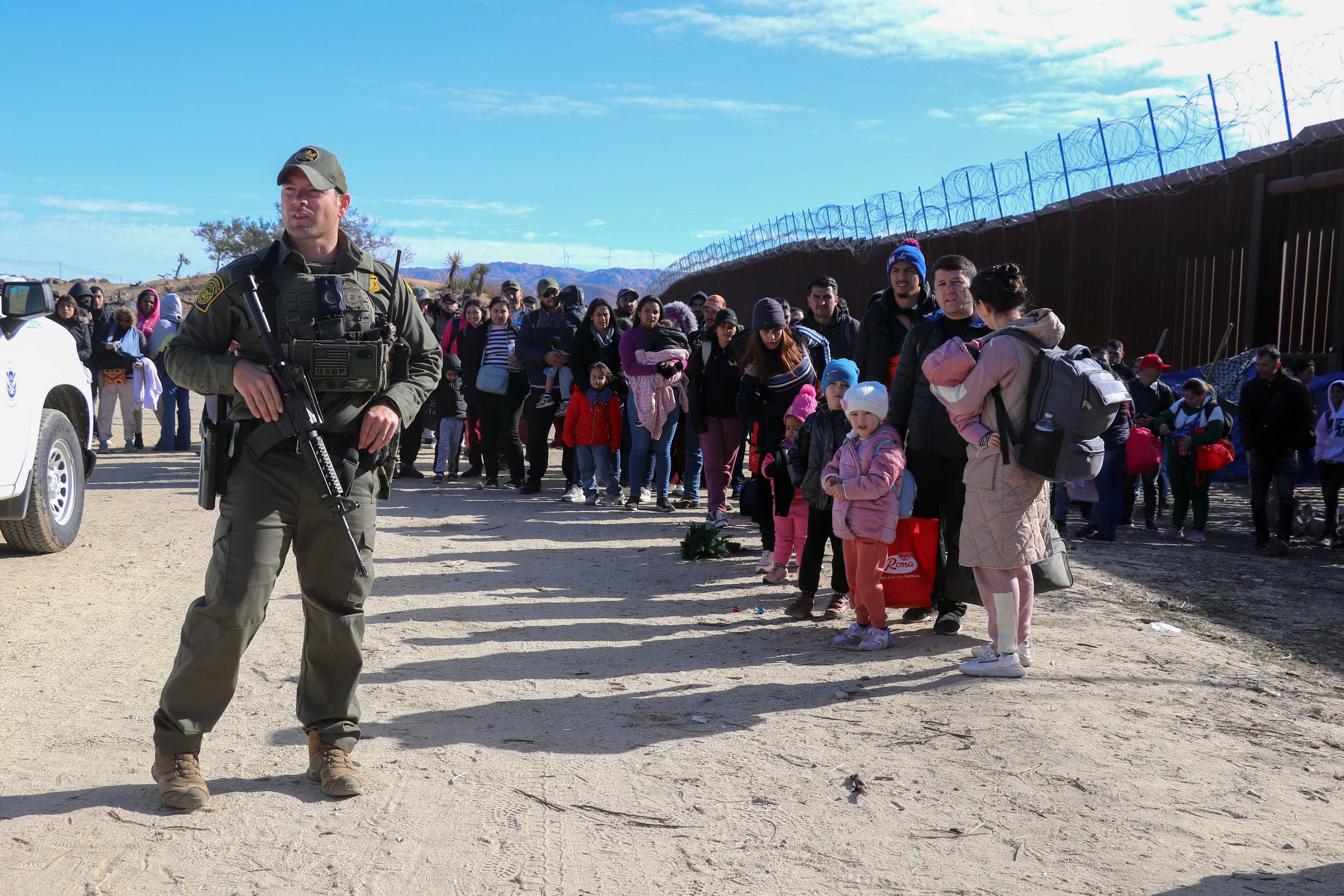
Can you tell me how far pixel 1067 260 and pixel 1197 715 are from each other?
13297mm

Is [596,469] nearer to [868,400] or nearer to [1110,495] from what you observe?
[1110,495]

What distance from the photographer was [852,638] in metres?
5.30

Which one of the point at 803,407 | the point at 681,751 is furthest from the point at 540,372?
the point at 681,751

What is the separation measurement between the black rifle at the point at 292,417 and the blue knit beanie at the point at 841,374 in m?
3.10

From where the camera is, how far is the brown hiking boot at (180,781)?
3.19 meters

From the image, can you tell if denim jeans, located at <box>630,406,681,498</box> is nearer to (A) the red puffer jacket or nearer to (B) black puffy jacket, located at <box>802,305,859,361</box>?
(A) the red puffer jacket

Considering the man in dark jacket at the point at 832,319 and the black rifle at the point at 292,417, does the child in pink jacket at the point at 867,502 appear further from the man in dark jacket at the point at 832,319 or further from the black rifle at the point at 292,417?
the black rifle at the point at 292,417

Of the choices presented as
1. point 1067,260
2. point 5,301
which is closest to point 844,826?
point 5,301

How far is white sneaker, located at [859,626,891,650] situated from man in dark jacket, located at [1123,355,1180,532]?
5.37 m

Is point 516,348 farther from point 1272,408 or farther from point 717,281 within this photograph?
point 717,281

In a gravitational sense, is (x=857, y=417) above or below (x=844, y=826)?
above

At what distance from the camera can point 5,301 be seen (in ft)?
20.1

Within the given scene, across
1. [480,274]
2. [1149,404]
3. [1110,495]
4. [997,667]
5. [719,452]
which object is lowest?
[997,667]

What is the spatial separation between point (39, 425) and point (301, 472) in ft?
15.0
